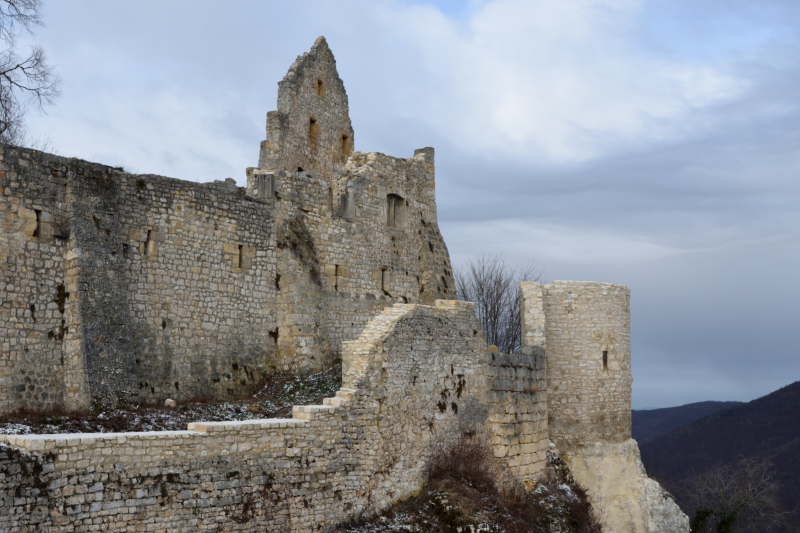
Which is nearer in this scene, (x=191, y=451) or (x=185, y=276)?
(x=191, y=451)

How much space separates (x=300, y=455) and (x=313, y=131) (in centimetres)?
1691

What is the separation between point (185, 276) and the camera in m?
20.1

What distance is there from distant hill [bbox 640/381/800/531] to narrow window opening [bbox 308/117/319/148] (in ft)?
122

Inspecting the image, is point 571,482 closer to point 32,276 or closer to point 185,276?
point 185,276

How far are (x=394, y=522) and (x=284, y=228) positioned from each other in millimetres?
8903

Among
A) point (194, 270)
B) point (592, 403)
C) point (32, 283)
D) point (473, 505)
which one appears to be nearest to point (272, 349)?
point (194, 270)

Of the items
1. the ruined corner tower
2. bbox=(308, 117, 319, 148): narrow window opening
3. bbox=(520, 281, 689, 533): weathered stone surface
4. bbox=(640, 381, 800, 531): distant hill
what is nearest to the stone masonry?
the ruined corner tower

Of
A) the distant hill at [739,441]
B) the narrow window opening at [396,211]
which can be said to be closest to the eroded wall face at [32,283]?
the narrow window opening at [396,211]

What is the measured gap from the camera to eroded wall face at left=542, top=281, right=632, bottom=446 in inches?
982

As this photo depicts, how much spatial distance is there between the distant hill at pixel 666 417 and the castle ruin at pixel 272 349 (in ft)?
178

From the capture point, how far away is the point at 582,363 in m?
25.0

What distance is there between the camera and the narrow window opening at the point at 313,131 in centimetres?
2989

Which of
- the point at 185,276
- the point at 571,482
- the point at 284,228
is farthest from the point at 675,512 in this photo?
the point at 185,276

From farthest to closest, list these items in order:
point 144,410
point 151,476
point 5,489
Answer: point 144,410
point 151,476
point 5,489
